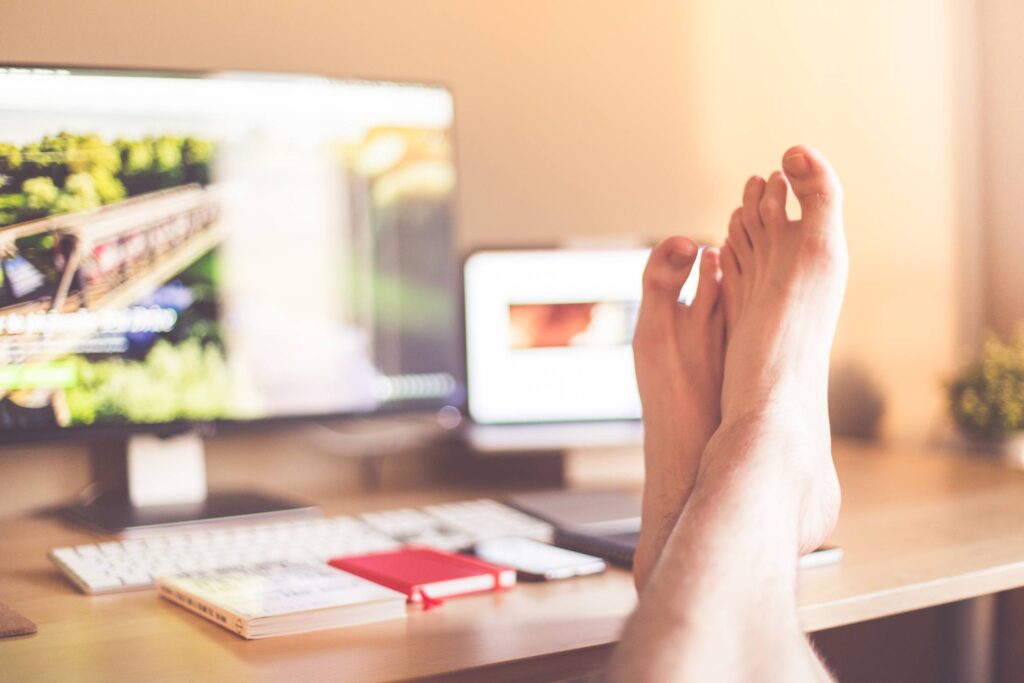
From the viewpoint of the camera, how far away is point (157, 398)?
1.11 m

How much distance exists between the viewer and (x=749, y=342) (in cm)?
106

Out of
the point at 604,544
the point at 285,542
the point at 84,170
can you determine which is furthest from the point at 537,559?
the point at 84,170

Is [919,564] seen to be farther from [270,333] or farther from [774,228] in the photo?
[270,333]

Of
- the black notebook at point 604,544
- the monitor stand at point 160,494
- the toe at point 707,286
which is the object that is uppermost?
the toe at point 707,286

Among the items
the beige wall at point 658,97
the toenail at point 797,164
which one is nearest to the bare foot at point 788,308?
the toenail at point 797,164

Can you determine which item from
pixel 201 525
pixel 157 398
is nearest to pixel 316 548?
pixel 201 525

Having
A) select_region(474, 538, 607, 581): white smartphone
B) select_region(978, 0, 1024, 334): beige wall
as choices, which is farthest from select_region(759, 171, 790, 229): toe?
select_region(978, 0, 1024, 334): beige wall

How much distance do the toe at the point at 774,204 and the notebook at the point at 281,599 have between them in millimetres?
613

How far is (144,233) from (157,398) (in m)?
0.17

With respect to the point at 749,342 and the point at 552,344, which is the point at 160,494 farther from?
the point at 749,342

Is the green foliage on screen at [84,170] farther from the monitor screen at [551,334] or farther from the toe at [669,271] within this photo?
the toe at [669,271]

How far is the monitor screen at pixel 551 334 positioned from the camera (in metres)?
1.28

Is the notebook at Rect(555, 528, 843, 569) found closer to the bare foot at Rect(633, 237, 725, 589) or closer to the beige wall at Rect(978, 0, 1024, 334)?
the bare foot at Rect(633, 237, 725, 589)

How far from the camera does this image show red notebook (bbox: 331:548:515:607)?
820 mm
